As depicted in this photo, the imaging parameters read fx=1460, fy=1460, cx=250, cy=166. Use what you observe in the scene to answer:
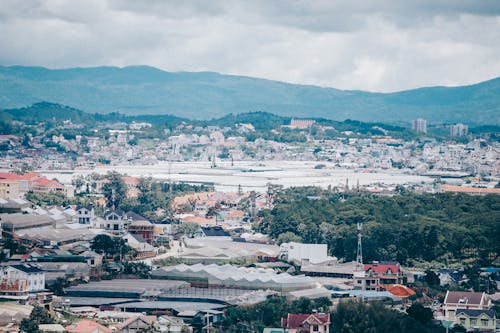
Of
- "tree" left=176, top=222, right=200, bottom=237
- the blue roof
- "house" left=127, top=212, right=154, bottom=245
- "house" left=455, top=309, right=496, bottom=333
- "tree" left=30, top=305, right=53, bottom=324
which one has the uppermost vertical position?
"house" left=127, top=212, right=154, bottom=245

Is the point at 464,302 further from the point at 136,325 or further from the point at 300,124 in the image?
the point at 300,124

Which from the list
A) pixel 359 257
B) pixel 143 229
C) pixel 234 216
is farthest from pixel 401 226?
pixel 234 216

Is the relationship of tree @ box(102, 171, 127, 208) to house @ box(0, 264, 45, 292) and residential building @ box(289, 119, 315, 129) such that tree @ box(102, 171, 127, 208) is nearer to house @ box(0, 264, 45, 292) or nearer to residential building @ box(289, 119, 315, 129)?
house @ box(0, 264, 45, 292)

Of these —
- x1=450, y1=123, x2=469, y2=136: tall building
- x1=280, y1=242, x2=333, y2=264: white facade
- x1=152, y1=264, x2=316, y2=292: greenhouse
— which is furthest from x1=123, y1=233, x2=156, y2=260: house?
x1=450, y1=123, x2=469, y2=136: tall building

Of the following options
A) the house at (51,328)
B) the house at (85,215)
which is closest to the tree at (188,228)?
the house at (85,215)

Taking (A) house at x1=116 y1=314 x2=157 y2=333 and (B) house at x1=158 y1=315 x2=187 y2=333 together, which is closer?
(A) house at x1=116 y1=314 x2=157 y2=333

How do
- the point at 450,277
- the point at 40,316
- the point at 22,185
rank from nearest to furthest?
the point at 40,316, the point at 450,277, the point at 22,185
